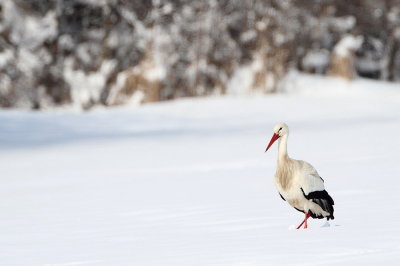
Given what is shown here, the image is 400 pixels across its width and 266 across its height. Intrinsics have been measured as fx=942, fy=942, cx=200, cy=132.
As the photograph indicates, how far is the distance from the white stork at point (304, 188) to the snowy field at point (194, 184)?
131mm

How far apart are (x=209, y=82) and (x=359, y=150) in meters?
13.9

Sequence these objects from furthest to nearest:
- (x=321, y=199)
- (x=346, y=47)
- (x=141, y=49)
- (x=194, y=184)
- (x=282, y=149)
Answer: (x=346, y=47), (x=141, y=49), (x=194, y=184), (x=282, y=149), (x=321, y=199)

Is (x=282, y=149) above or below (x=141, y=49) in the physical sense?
above

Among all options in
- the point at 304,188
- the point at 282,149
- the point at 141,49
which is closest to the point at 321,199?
the point at 304,188

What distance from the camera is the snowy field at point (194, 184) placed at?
528 cm

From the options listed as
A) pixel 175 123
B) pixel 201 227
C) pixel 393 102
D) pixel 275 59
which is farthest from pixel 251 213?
pixel 275 59

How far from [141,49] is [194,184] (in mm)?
17171

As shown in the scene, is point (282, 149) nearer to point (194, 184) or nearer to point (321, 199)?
point (321, 199)

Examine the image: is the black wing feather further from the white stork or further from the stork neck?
the stork neck

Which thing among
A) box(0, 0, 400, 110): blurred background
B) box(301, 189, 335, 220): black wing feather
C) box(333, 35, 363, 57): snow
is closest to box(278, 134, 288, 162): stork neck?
box(301, 189, 335, 220): black wing feather

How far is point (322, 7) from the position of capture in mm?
31531

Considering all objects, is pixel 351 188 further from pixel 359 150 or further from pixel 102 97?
pixel 102 97

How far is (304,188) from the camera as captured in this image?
17.9 ft

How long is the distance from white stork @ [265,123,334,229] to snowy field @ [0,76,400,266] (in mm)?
131
